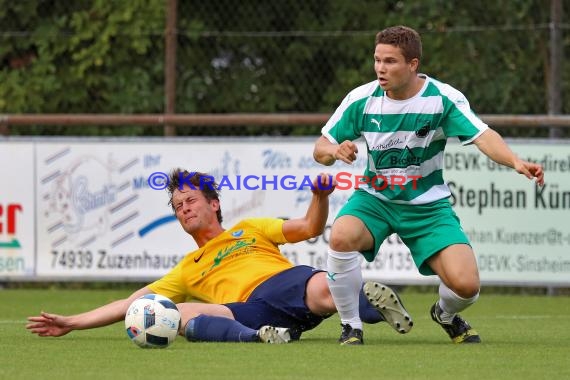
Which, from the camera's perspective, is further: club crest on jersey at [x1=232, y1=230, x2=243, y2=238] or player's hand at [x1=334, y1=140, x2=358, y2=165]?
club crest on jersey at [x1=232, y1=230, x2=243, y2=238]

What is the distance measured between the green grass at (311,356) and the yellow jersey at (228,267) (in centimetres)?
44

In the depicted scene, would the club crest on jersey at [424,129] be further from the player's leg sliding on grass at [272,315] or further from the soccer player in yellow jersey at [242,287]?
the player's leg sliding on grass at [272,315]

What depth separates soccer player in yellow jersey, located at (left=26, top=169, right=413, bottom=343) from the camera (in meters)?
7.05

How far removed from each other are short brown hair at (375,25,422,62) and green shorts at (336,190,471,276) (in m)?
0.80

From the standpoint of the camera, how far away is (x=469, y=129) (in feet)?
23.2

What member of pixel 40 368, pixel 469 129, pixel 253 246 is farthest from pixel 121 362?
pixel 469 129

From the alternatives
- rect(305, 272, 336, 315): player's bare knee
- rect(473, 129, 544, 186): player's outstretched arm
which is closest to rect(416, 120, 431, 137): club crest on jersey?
rect(473, 129, 544, 186): player's outstretched arm

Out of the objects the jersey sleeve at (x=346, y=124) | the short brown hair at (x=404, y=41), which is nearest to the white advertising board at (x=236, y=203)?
the jersey sleeve at (x=346, y=124)

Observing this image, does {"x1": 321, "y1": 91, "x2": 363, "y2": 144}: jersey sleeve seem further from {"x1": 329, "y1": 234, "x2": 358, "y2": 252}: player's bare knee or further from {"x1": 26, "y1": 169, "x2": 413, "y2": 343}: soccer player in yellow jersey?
{"x1": 329, "y1": 234, "x2": 358, "y2": 252}: player's bare knee

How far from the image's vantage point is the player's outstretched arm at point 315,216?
22.4ft

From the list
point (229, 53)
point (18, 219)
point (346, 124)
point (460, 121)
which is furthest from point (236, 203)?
point (460, 121)

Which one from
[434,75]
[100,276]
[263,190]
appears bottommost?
[100,276]

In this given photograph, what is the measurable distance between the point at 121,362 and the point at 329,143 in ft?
5.66

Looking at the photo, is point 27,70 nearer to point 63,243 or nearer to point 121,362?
point 63,243
